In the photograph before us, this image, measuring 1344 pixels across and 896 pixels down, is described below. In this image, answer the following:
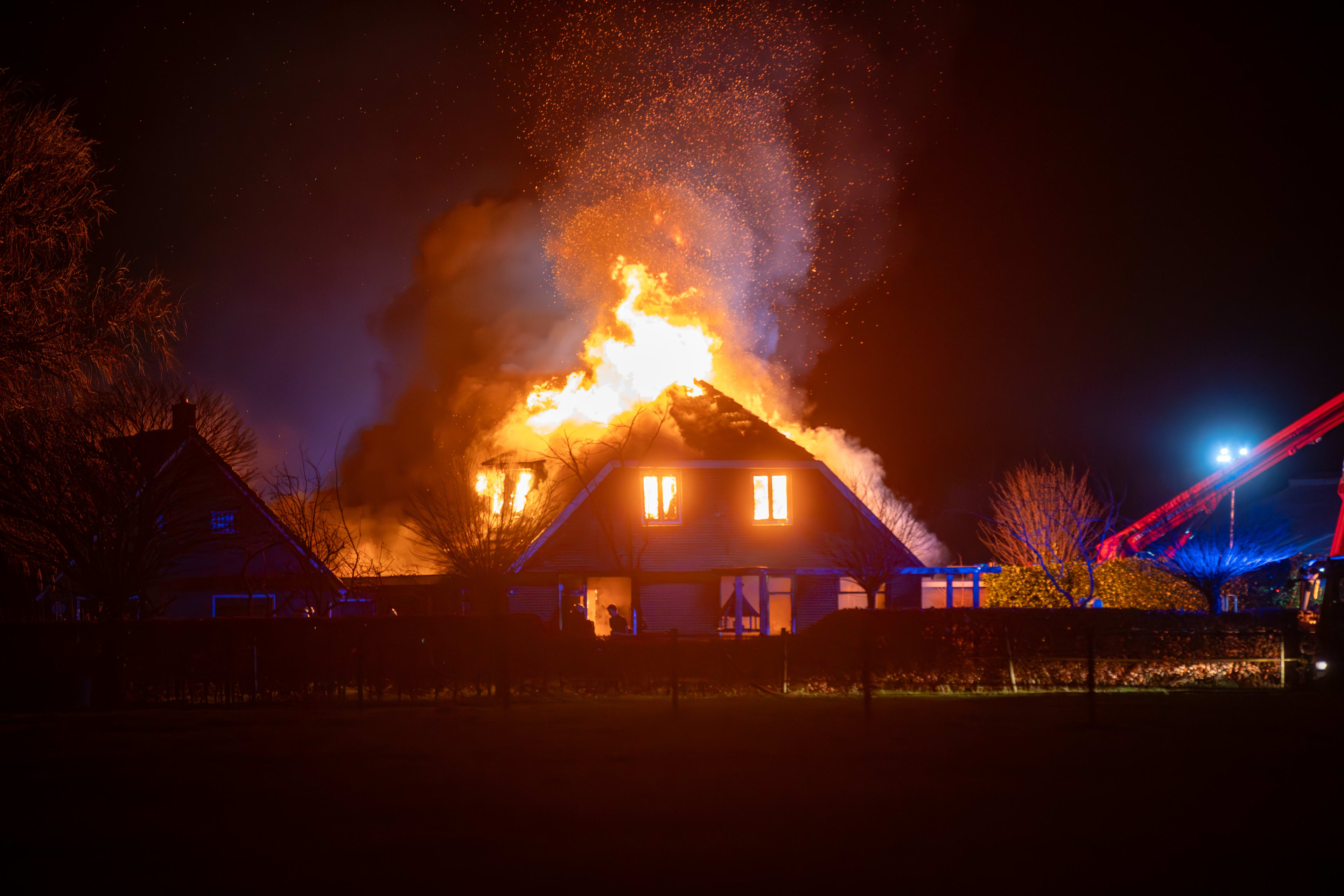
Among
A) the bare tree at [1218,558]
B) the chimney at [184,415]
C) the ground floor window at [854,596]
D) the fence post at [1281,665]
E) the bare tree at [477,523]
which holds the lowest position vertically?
the fence post at [1281,665]

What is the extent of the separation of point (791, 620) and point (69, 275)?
2467 cm

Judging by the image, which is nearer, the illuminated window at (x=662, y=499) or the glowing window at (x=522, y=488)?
the illuminated window at (x=662, y=499)

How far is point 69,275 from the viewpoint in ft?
51.0

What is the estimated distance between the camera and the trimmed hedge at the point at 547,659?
753 inches

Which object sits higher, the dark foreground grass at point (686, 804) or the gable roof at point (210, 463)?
the gable roof at point (210, 463)

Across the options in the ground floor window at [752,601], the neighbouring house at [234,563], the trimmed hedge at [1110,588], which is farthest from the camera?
the ground floor window at [752,601]

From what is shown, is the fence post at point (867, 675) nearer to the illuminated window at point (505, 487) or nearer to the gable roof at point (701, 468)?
the gable roof at point (701, 468)

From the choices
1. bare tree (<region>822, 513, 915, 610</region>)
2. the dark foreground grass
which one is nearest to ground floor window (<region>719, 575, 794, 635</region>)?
bare tree (<region>822, 513, 915, 610</region>)

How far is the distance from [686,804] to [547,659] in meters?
10.9

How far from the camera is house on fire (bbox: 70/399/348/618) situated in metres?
26.5

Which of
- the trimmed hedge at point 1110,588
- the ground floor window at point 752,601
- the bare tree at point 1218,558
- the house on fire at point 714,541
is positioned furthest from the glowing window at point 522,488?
the bare tree at point 1218,558

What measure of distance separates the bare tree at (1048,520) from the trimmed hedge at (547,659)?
10.9 m

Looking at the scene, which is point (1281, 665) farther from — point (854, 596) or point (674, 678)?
point (854, 596)

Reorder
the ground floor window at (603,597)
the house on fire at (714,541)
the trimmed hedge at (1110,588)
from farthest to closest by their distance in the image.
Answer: the ground floor window at (603,597), the house on fire at (714,541), the trimmed hedge at (1110,588)
